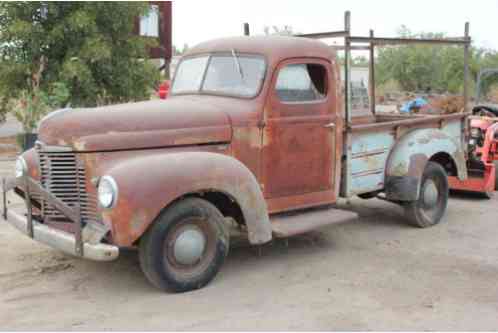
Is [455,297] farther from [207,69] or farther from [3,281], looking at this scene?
[3,281]

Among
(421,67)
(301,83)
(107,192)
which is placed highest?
(421,67)

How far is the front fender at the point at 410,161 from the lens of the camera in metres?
6.21

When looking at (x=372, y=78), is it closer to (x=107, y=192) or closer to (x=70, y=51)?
(x=107, y=192)

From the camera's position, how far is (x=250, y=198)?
4645 millimetres

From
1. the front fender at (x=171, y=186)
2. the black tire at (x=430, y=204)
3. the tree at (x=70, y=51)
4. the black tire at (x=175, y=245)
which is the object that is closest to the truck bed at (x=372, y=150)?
the black tire at (x=430, y=204)

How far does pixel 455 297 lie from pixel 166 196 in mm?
2258

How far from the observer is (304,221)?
530 cm

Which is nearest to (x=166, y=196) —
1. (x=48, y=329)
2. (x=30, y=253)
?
(x=48, y=329)

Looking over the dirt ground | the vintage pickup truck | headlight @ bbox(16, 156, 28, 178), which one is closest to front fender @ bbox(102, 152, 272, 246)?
the vintage pickup truck

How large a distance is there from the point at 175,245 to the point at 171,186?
0.47 m

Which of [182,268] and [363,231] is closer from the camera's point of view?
[182,268]

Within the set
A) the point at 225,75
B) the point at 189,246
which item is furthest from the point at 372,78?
the point at 189,246

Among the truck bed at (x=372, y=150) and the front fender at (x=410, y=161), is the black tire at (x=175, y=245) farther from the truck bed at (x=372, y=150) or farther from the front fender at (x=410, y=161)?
the front fender at (x=410, y=161)

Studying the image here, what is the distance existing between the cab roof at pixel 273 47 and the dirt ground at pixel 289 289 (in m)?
1.84
